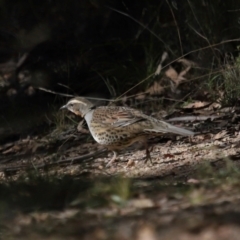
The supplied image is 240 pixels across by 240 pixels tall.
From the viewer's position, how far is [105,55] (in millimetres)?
12602

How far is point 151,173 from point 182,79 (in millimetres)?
4387

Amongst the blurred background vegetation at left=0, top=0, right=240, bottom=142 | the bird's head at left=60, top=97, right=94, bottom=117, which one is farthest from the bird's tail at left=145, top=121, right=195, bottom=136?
the blurred background vegetation at left=0, top=0, right=240, bottom=142

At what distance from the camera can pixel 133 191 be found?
6.20 meters

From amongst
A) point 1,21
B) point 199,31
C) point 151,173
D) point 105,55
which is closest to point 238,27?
point 199,31

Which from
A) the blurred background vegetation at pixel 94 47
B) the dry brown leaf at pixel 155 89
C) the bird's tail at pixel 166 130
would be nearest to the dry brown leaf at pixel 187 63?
the blurred background vegetation at pixel 94 47

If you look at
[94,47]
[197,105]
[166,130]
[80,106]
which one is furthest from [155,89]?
[166,130]

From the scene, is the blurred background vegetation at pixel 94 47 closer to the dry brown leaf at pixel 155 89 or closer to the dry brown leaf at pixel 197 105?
the dry brown leaf at pixel 155 89

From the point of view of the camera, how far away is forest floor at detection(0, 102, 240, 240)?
4.80 m

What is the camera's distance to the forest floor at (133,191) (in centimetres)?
480

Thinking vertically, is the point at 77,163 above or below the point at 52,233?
below

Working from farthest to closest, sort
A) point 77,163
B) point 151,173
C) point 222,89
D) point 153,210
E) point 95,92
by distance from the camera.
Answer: point 95,92 < point 222,89 < point 77,163 < point 151,173 < point 153,210

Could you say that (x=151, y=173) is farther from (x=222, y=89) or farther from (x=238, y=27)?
(x=238, y=27)

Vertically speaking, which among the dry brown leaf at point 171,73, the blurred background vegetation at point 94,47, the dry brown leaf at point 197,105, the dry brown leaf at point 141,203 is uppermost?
the dry brown leaf at point 141,203

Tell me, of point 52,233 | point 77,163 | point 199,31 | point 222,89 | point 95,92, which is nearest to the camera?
point 52,233
